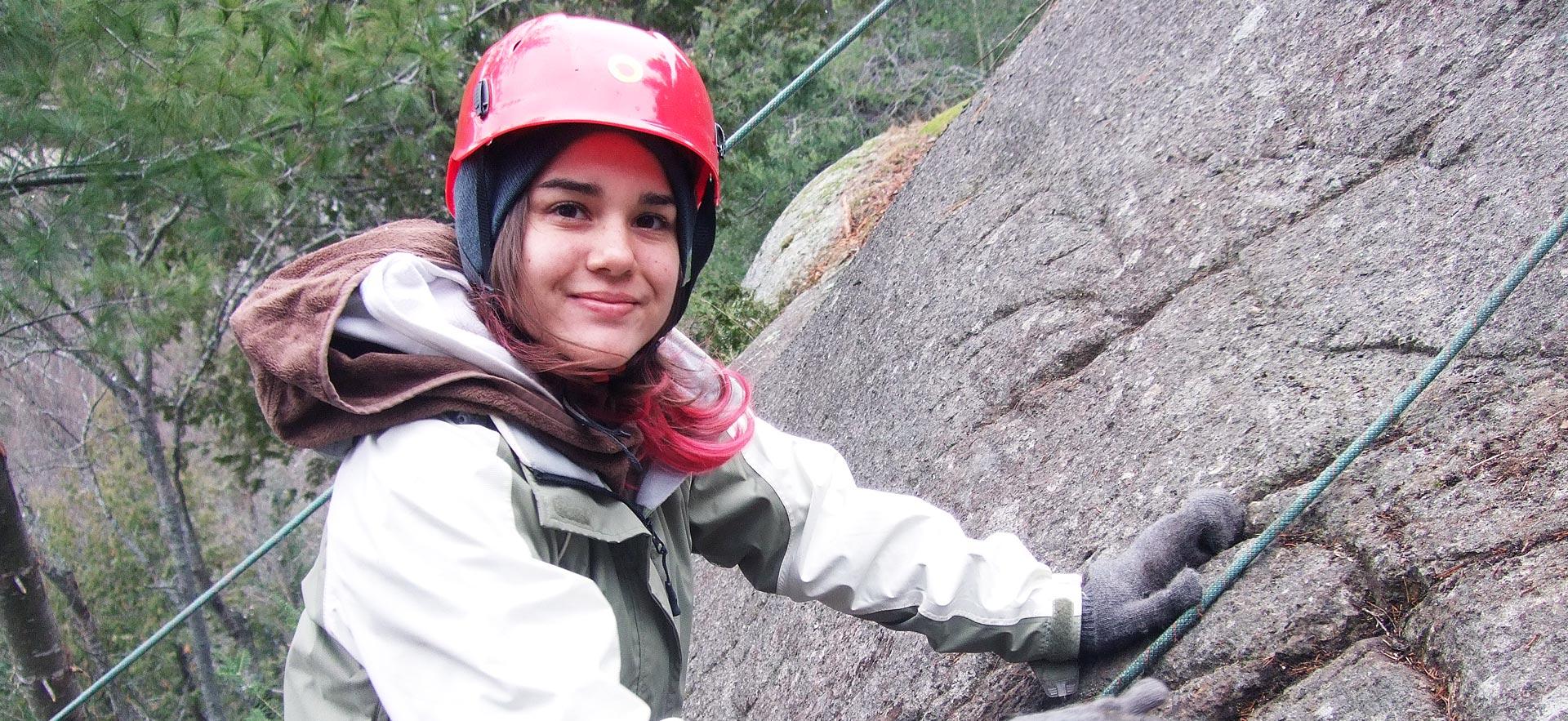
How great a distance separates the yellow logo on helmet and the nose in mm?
253

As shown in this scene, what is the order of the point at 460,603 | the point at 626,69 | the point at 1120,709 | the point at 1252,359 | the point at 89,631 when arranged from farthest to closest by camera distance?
the point at 89,631 < the point at 1252,359 < the point at 626,69 < the point at 1120,709 < the point at 460,603

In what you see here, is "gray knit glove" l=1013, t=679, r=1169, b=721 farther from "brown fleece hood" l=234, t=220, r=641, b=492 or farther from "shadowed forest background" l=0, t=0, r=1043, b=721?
"shadowed forest background" l=0, t=0, r=1043, b=721

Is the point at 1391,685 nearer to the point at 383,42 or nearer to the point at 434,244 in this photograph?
the point at 434,244

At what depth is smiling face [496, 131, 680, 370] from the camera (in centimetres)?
195

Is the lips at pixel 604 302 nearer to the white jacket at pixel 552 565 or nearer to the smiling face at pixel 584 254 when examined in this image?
the smiling face at pixel 584 254

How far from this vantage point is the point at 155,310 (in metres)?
7.32

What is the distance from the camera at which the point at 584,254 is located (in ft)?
6.40

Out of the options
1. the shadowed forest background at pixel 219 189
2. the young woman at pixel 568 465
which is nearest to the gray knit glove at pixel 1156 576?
the young woman at pixel 568 465

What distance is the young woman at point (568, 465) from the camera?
1638 millimetres

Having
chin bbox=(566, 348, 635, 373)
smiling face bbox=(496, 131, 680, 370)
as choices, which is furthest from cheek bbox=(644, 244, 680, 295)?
chin bbox=(566, 348, 635, 373)

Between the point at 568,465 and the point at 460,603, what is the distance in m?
0.33

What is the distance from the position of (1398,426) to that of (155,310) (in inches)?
280

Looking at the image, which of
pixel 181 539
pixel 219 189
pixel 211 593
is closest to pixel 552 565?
pixel 211 593

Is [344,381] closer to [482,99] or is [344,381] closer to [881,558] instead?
[482,99]
